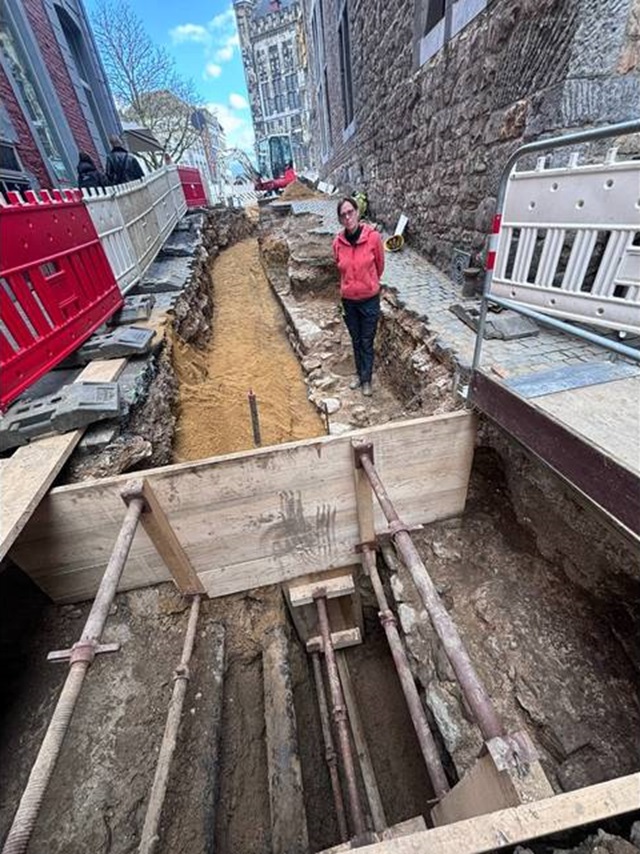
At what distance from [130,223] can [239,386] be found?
2.88 metres

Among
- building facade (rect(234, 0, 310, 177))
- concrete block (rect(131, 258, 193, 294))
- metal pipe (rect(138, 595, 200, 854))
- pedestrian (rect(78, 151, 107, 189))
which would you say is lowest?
metal pipe (rect(138, 595, 200, 854))

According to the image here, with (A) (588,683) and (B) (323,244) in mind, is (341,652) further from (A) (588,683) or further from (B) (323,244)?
(B) (323,244)

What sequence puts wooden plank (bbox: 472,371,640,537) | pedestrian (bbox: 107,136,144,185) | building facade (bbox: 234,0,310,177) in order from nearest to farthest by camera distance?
wooden plank (bbox: 472,371,640,537) < pedestrian (bbox: 107,136,144,185) < building facade (bbox: 234,0,310,177)

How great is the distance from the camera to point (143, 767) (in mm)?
2273

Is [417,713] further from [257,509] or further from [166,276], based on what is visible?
[166,276]

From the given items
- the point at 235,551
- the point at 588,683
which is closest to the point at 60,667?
the point at 235,551

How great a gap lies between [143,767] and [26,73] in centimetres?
1340

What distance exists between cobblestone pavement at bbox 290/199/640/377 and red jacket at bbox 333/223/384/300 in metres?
0.80

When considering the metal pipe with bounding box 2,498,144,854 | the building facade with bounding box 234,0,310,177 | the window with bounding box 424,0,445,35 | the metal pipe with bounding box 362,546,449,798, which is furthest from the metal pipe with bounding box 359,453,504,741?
the building facade with bounding box 234,0,310,177

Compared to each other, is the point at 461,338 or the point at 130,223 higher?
the point at 130,223

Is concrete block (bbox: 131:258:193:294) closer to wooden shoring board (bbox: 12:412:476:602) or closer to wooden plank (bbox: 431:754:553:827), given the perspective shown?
wooden shoring board (bbox: 12:412:476:602)

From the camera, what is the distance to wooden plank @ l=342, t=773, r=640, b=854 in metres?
1.11

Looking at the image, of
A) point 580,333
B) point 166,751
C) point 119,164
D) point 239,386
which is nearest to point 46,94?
point 119,164

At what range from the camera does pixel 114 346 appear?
376 centimetres
